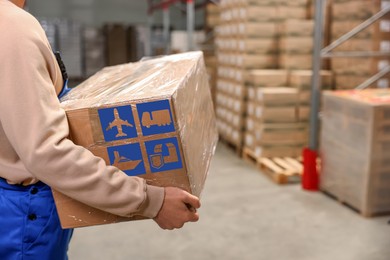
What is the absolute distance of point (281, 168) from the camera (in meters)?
5.58

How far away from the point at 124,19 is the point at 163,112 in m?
13.5

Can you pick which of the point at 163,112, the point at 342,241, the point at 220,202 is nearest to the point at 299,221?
the point at 342,241

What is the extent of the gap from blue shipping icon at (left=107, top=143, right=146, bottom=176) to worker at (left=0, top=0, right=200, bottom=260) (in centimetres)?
Result: 5

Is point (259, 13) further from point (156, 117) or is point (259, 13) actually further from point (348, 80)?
point (156, 117)

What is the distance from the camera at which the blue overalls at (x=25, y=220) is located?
155 cm

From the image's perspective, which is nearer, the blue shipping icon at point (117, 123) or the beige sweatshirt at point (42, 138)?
the beige sweatshirt at point (42, 138)

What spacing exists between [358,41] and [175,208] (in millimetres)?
4513

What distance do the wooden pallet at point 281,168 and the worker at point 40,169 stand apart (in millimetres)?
3854

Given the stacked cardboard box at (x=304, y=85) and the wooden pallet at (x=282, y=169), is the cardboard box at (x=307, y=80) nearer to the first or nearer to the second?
the stacked cardboard box at (x=304, y=85)

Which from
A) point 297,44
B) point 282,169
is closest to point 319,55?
point 297,44

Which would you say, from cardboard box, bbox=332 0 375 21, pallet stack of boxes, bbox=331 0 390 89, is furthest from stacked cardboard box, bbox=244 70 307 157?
cardboard box, bbox=332 0 375 21

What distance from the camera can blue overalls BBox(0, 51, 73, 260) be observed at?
155 cm

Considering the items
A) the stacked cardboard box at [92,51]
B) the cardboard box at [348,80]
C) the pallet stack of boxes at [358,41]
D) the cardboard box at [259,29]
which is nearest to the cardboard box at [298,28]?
the cardboard box at [259,29]

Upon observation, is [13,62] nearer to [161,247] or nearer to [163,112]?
[163,112]
